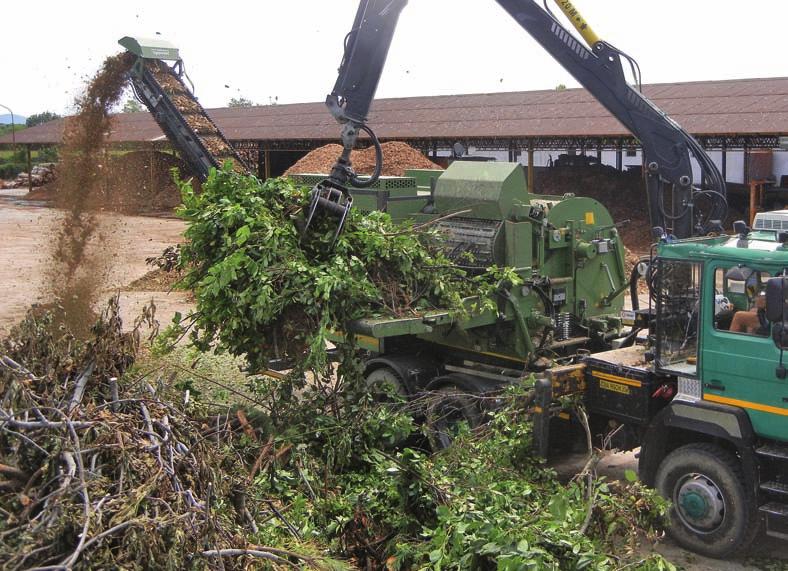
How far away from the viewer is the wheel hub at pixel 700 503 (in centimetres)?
724

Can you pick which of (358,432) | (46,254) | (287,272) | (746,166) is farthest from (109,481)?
(746,166)

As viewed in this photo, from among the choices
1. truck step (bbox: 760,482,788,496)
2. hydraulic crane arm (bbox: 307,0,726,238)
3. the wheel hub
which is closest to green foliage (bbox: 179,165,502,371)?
hydraulic crane arm (bbox: 307,0,726,238)

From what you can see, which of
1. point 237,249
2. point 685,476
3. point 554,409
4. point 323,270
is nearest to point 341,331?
point 323,270

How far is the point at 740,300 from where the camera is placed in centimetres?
706

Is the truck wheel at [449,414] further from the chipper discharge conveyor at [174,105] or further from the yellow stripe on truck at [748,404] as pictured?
the chipper discharge conveyor at [174,105]

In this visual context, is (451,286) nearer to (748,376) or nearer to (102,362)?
(748,376)

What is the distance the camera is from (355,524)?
237 inches

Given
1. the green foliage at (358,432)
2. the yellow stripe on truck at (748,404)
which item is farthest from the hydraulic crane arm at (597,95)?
the yellow stripe on truck at (748,404)

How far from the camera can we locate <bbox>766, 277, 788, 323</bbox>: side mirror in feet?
21.5

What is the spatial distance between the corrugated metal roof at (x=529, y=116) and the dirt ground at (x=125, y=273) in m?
3.51

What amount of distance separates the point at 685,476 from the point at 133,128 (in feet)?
119

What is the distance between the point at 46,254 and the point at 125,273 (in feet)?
10.7

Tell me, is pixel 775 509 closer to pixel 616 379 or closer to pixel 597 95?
pixel 616 379

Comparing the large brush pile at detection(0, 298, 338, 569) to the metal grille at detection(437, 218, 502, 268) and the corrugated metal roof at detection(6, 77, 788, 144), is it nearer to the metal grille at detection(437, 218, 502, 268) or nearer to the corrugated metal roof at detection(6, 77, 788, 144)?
the metal grille at detection(437, 218, 502, 268)
